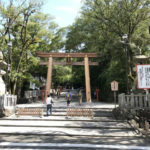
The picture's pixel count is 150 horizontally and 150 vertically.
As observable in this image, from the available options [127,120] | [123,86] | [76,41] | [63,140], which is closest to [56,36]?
[76,41]

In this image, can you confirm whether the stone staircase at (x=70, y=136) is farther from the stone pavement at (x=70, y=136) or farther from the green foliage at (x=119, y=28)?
the green foliage at (x=119, y=28)

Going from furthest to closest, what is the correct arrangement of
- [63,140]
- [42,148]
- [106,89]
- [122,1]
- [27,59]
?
[106,89] → [27,59] → [122,1] → [63,140] → [42,148]

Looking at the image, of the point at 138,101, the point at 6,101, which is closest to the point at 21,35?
the point at 6,101

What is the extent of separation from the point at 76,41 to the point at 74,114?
18.7 metres

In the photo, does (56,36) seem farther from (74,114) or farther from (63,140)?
(63,140)

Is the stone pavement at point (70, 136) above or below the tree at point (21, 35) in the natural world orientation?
below

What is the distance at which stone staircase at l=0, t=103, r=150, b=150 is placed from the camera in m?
5.80

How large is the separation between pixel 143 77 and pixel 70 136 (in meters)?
5.11

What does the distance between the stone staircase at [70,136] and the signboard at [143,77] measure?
245 centimetres

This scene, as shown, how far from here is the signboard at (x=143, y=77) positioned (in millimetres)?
8586

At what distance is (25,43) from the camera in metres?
20.2

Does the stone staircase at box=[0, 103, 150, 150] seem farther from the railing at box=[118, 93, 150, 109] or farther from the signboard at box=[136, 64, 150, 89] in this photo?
the signboard at box=[136, 64, 150, 89]

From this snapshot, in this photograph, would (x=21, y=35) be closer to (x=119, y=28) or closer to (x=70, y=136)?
(x=119, y=28)

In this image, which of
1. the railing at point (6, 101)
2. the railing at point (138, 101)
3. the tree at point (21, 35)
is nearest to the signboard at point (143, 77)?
the railing at point (138, 101)
